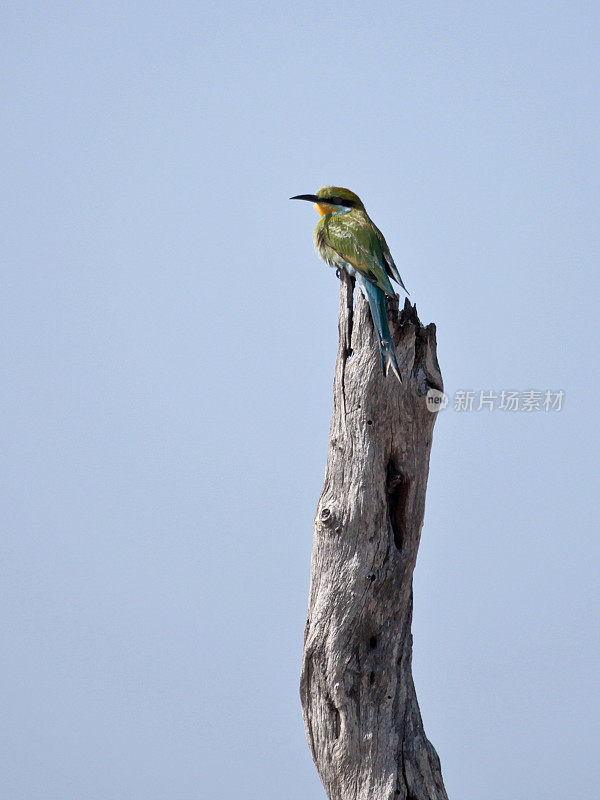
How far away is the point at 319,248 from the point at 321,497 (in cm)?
124

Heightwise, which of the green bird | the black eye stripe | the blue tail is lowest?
the blue tail

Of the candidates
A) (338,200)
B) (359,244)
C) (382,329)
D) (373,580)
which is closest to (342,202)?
(338,200)

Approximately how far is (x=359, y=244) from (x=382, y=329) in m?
0.51

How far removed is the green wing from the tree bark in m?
0.15

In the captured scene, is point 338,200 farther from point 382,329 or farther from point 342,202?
point 382,329

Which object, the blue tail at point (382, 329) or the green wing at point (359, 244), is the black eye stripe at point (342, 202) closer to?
the green wing at point (359, 244)

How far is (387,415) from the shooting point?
3.81 metres

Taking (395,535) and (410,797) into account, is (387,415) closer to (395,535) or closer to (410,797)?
(395,535)

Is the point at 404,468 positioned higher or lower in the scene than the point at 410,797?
higher

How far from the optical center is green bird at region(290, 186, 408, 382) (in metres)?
3.79

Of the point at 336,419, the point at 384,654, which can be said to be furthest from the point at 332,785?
the point at 336,419

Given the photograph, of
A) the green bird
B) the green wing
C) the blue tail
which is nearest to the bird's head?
the green bird

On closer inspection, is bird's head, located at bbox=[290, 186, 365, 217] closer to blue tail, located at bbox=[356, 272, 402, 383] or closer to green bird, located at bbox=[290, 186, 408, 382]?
green bird, located at bbox=[290, 186, 408, 382]

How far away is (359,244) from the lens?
4031mm
